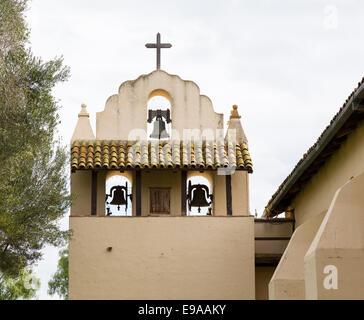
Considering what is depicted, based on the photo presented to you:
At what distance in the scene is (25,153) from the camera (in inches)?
524

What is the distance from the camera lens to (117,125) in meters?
17.8

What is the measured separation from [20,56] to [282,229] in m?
7.96

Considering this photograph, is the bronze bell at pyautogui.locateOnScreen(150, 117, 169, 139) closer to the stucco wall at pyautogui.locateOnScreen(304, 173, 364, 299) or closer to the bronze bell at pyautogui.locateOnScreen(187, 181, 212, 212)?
the bronze bell at pyautogui.locateOnScreen(187, 181, 212, 212)

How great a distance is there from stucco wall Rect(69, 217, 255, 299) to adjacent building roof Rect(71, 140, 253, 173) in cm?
116

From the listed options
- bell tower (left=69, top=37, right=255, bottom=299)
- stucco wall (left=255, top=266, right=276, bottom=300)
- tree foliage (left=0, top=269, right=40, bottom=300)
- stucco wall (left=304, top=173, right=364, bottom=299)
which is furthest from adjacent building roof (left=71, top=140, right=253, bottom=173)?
tree foliage (left=0, top=269, right=40, bottom=300)

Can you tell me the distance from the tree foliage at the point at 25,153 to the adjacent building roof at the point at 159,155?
8.86ft

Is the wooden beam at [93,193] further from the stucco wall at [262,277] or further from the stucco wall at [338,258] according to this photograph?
the stucco wall at [338,258]

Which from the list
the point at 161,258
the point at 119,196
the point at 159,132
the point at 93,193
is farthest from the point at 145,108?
the point at 161,258

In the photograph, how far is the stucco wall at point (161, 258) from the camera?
54.8 feet

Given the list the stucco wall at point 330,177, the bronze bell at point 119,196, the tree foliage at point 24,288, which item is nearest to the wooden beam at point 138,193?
the bronze bell at point 119,196

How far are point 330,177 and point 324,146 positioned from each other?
1.53 m

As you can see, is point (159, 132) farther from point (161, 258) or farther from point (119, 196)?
point (161, 258)

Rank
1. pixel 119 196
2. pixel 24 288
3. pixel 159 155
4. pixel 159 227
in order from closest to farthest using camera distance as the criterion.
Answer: pixel 159 227 → pixel 159 155 → pixel 119 196 → pixel 24 288
